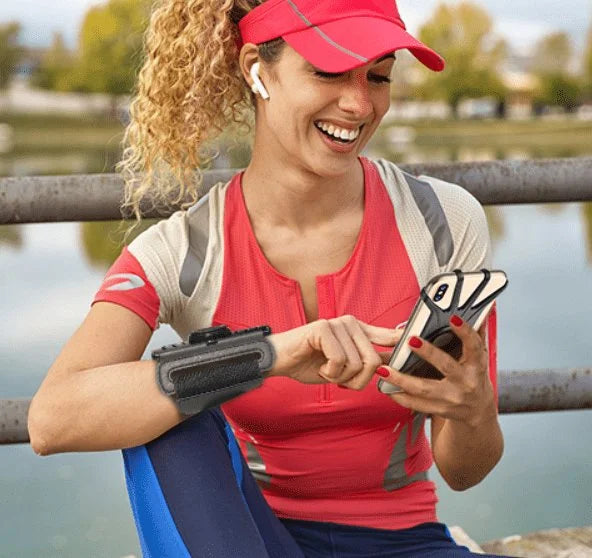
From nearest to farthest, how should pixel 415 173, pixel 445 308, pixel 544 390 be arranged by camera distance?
pixel 445 308 < pixel 415 173 < pixel 544 390

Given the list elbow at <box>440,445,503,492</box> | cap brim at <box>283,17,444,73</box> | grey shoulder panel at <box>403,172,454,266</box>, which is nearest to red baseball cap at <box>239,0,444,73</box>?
cap brim at <box>283,17,444,73</box>

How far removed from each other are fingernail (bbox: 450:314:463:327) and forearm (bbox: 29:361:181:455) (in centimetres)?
35

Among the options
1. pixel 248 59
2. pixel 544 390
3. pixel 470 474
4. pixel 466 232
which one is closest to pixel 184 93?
pixel 248 59

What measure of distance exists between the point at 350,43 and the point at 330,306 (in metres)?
0.36

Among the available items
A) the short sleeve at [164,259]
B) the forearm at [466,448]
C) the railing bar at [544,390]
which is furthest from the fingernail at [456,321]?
the railing bar at [544,390]

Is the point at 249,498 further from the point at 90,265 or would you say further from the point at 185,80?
the point at 90,265

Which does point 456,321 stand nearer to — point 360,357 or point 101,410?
point 360,357

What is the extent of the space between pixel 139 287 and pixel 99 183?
35cm

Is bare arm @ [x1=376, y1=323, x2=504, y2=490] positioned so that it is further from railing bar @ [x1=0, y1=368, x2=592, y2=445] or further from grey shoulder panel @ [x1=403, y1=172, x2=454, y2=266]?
railing bar @ [x1=0, y1=368, x2=592, y2=445]

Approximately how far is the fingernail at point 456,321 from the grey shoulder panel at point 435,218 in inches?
10.8

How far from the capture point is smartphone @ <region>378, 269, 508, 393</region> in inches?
48.2

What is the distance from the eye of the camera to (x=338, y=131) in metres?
1.42

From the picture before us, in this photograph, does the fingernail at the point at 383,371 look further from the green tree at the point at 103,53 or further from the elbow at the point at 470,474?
the green tree at the point at 103,53

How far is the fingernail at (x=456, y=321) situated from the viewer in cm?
124
